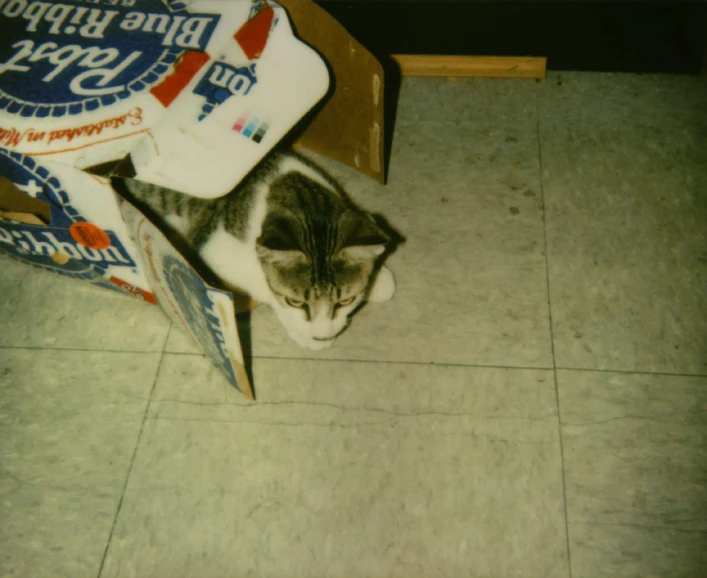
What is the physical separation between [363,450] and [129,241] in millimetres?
580

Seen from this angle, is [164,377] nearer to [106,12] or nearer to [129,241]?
[129,241]

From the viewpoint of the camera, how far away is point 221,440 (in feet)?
3.35

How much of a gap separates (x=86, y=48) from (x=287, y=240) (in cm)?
51

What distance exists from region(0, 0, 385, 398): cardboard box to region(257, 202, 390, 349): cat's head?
0.44 ft

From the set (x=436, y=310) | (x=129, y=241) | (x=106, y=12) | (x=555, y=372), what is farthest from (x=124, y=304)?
(x=555, y=372)

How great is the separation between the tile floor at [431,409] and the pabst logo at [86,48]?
1.52 ft

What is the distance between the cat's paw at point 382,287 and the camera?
1136 millimetres

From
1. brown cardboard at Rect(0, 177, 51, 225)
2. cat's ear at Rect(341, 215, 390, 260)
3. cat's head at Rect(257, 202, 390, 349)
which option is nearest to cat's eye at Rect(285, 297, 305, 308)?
cat's head at Rect(257, 202, 390, 349)

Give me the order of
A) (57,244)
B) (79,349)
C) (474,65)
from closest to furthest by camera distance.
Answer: (57,244) → (79,349) → (474,65)

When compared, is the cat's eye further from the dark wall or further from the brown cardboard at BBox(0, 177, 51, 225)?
the dark wall

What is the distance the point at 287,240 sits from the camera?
86cm

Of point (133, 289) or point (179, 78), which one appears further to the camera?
point (133, 289)

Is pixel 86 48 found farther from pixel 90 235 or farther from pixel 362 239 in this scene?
pixel 362 239

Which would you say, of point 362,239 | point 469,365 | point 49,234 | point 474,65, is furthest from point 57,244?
point 474,65
